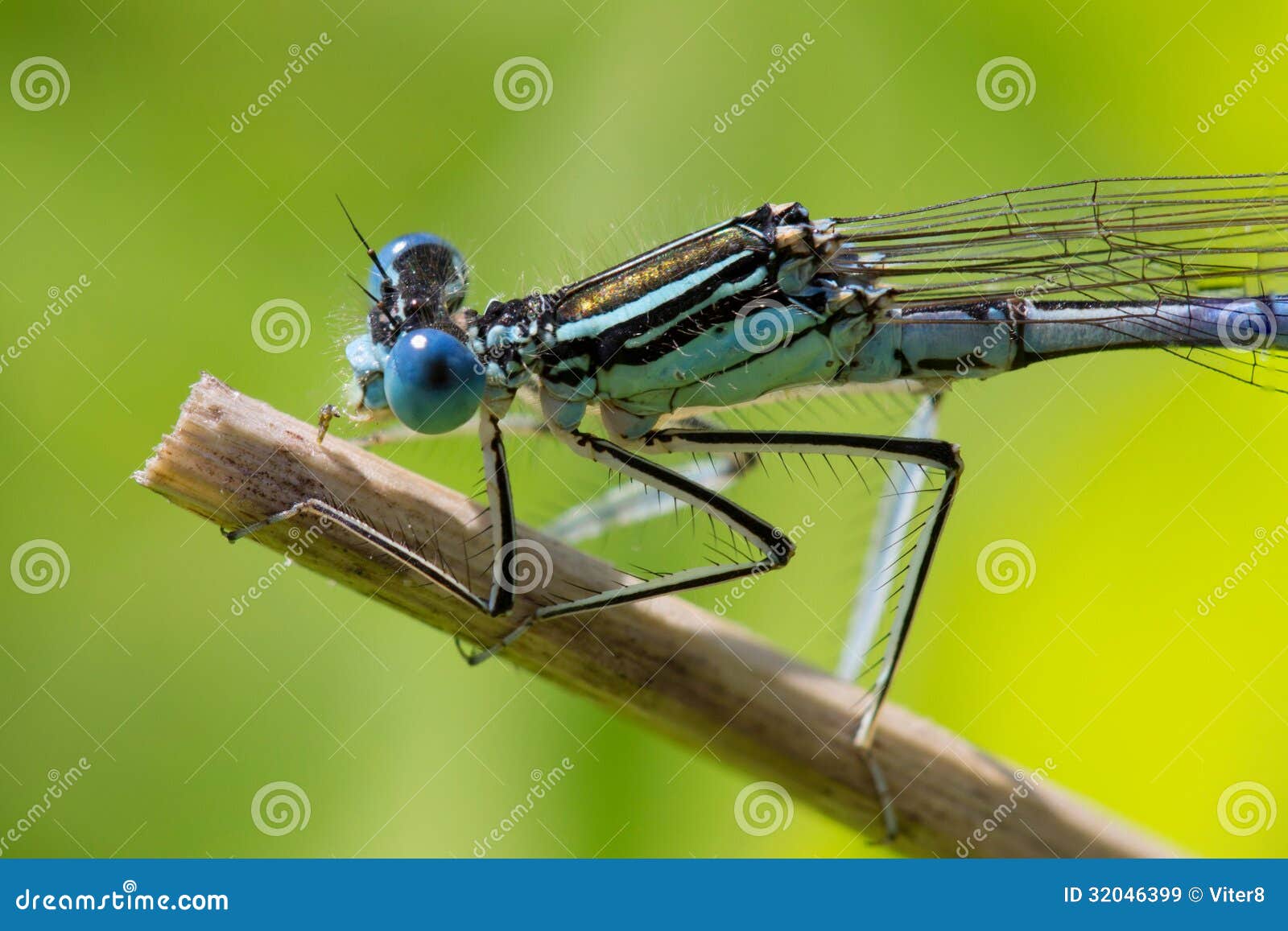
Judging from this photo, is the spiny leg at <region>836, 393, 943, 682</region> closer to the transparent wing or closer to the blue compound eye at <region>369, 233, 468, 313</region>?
the transparent wing

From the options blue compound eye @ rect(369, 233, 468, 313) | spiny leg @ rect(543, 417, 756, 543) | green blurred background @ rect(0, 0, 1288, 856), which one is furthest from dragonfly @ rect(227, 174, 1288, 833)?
spiny leg @ rect(543, 417, 756, 543)

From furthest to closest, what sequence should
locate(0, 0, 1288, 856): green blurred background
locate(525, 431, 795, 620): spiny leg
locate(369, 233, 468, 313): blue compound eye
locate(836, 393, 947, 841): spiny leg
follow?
locate(836, 393, 947, 841): spiny leg < locate(369, 233, 468, 313): blue compound eye < locate(525, 431, 795, 620): spiny leg < locate(0, 0, 1288, 856): green blurred background

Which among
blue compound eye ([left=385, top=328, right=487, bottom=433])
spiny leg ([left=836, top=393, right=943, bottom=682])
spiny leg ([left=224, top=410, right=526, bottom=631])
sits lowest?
spiny leg ([left=224, top=410, right=526, bottom=631])

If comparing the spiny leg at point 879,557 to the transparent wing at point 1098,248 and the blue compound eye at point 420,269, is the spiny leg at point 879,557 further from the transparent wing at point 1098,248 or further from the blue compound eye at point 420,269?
the blue compound eye at point 420,269

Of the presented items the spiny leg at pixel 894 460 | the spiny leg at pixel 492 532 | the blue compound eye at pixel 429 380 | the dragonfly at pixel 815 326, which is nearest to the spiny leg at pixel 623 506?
the dragonfly at pixel 815 326

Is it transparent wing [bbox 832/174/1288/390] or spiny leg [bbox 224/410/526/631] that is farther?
transparent wing [bbox 832/174/1288/390]

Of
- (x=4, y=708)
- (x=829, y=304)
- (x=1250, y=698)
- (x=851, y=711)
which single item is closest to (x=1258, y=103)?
(x=829, y=304)

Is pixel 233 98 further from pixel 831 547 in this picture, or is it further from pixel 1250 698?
pixel 1250 698
